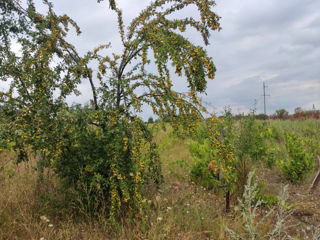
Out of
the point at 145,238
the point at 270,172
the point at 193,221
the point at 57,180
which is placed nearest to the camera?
the point at 145,238

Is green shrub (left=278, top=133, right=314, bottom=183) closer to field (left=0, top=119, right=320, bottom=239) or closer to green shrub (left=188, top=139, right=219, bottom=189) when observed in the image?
field (left=0, top=119, right=320, bottom=239)

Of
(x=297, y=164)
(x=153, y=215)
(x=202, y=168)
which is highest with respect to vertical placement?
(x=202, y=168)

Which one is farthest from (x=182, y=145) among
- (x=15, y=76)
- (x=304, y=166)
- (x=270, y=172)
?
(x=15, y=76)

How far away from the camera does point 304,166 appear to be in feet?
19.6

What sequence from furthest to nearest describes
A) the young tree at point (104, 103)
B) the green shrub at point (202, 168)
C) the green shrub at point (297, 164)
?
the green shrub at point (297, 164), the green shrub at point (202, 168), the young tree at point (104, 103)

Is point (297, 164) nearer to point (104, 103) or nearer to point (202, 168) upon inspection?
point (202, 168)

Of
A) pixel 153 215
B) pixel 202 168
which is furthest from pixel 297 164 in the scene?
pixel 153 215

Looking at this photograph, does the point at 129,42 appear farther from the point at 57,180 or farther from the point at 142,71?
the point at 57,180

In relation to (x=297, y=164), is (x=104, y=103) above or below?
above

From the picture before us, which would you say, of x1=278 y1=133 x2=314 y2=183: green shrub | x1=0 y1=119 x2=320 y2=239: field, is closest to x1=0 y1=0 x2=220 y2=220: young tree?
x1=0 y1=119 x2=320 y2=239: field

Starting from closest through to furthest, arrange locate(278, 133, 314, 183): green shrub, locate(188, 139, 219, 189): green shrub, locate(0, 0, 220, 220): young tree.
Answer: locate(0, 0, 220, 220): young tree → locate(188, 139, 219, 189): green shrub → locate(278, 133, 314, 183): green shrub

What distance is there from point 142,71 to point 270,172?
16.3 feet

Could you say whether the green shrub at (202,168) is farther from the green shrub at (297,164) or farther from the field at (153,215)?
the green shrub at (297,164)

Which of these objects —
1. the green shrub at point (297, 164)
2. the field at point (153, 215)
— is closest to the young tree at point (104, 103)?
the field at point (153, 215)
